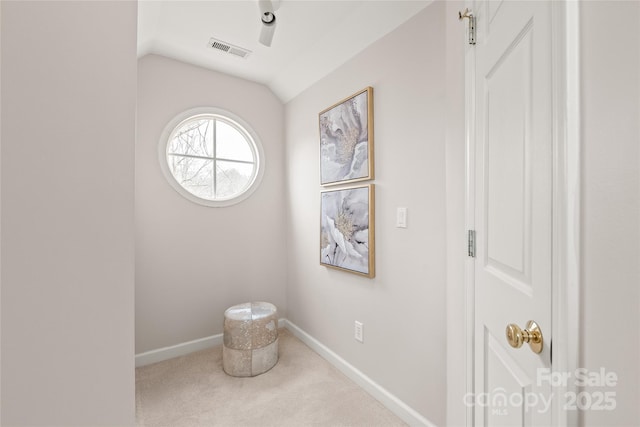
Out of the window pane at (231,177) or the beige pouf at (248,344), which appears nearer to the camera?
the beige pouf at (248,344)

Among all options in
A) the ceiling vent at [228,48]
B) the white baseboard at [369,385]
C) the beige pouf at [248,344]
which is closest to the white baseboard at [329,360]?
the white baseboard at [369,385]

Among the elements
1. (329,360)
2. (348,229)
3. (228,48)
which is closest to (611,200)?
(348,229)

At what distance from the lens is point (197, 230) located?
229 cm

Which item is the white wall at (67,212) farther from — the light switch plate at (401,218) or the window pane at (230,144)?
the window pane at (230,144)

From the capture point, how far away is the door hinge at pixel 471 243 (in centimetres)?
100

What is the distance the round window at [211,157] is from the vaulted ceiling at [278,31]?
17.4 inches

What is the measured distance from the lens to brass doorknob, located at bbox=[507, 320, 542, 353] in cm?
62

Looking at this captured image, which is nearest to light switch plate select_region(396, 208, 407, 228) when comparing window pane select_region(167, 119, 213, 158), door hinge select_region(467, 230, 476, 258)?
door hinge select_region(467, 230, 476, 258)

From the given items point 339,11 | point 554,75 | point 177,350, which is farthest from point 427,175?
point 177,350

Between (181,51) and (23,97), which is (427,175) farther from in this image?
(181,51)

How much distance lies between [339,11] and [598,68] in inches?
60.8

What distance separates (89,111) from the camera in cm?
39

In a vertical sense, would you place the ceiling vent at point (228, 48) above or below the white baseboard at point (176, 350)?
above

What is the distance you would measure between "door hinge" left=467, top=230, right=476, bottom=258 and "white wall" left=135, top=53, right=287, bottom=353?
6.23 feet
